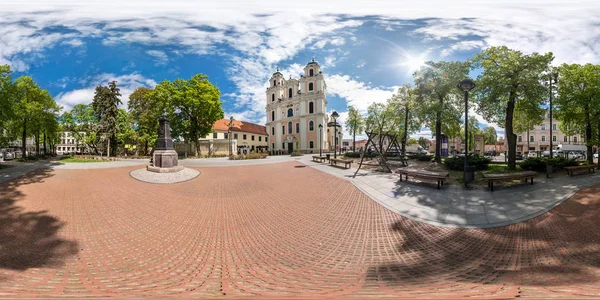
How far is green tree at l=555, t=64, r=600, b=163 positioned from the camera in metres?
13.5

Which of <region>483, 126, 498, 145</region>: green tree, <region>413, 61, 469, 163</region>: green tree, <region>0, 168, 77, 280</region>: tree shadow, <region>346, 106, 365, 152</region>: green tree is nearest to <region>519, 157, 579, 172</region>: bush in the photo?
<region>413, 61, 469, 163</region>: green tree

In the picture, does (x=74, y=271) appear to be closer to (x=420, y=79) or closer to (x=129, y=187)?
(x=129, y=187)

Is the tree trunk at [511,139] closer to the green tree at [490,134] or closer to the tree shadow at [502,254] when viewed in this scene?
the tree shadow at [502,254]

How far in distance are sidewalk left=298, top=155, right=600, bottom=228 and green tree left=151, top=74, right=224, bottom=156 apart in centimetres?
2760

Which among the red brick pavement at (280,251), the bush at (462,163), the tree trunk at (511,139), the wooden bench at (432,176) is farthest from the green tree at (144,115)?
the tree trunk at (511,139)

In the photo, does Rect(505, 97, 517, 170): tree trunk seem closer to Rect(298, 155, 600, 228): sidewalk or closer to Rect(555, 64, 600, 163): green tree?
Rect(298, 155, 600, 228): sidewalk

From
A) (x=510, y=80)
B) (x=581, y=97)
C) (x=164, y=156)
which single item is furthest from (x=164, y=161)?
(x=581, y=97)

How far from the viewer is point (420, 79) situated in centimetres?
1777

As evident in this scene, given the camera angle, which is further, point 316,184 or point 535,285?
point 316,184

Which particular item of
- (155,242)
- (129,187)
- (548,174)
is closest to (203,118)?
(129,187)

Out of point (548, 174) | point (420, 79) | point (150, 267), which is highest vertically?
point (420, 79)

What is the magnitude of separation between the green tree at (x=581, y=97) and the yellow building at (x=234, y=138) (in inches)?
1389

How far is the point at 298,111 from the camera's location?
49.1 m

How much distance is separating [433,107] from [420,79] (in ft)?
9.94
